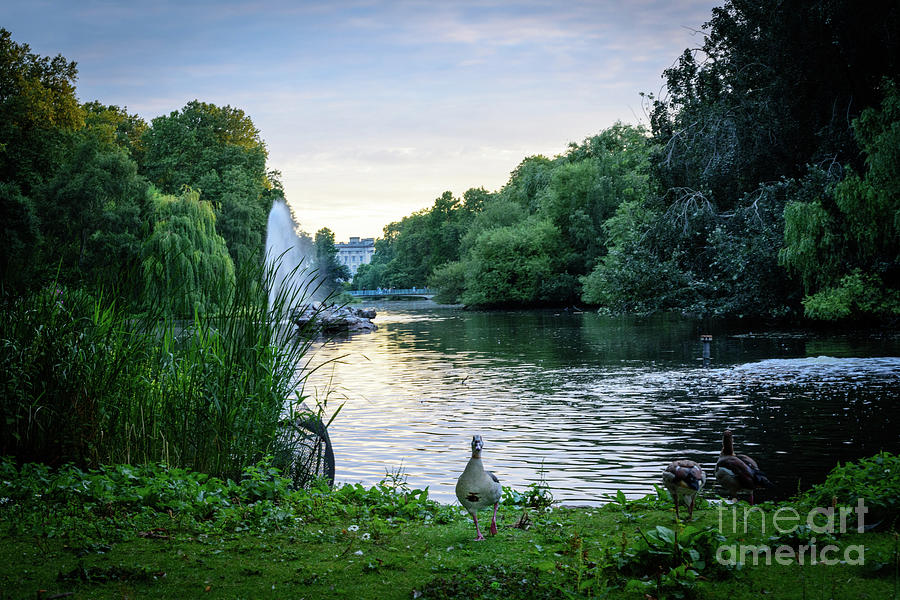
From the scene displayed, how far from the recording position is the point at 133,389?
672 centimetres

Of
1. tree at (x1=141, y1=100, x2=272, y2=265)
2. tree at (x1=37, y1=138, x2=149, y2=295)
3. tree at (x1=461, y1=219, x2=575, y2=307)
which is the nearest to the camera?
tree at (x1=37, y1=138, x2=149, y2=295)

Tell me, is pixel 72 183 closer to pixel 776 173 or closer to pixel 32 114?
pixel 32 114

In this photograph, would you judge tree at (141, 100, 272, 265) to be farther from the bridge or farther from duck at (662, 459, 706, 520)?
the bridge

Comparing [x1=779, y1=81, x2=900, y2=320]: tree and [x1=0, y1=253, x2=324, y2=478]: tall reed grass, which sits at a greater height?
[x1=779, y1=81, x2=900, y2=320]: tree

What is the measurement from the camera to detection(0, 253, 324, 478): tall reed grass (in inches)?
260

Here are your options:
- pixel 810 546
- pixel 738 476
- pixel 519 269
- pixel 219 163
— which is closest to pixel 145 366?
pixel 738 476

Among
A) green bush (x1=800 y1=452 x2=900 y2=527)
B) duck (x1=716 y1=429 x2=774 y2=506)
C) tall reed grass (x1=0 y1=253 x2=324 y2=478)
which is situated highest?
tall reed grass (x1=0 y1=253 x2=324 y2=478)

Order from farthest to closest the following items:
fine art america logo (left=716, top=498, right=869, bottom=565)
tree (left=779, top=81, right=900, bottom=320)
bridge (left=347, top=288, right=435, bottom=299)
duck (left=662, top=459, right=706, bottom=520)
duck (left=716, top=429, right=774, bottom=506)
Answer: bridge (left=347, top=288, right=435, bottom=299) → tree (left=779, top=81, right=900, bottom=320) → duck (left=716, top=429, right=774, bottom=506) → duck (left=662, top=459, right=706, bottom=520) → fine art america logo (left=716, top=498, right=869, bottom=565)

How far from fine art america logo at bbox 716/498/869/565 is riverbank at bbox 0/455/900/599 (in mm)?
13

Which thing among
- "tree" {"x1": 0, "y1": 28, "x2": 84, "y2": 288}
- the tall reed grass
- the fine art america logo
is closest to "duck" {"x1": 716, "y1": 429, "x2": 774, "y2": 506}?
the fine art america logo

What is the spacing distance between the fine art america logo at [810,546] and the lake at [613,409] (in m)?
0.57

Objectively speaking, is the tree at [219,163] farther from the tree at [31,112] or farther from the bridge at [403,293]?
the bridge at [403,293]

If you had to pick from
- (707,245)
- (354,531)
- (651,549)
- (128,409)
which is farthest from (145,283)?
(707,245)

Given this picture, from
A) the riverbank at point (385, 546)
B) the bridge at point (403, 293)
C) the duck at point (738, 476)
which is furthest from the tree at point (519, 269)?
the riverbank at point (385, 546)
